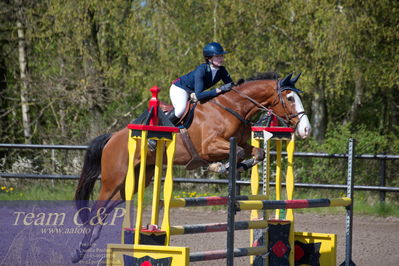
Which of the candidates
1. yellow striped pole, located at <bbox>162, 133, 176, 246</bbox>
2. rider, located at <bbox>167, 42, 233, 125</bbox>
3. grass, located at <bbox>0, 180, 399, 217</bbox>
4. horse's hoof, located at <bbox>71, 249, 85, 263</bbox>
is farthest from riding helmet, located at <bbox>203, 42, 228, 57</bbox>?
grass, located at <bbox>0, 180, 399, 217</bbox>

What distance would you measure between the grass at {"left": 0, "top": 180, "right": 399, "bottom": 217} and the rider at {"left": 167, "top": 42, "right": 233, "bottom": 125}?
4.36 metres

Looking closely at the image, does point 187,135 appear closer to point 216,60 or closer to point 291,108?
point 216,60

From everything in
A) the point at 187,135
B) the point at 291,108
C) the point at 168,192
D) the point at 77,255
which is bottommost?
the point at 77,255

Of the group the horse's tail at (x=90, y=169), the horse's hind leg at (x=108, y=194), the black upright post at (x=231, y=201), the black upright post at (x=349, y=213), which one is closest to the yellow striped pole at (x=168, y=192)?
the black upright post at (x=231, y=201)

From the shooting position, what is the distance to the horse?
5.85m

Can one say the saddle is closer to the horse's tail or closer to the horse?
the horse

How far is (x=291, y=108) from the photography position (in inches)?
232

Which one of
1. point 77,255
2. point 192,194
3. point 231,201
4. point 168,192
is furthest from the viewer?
point 192,194

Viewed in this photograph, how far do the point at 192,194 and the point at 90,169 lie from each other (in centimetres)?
397

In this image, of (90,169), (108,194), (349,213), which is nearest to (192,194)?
(90,169)

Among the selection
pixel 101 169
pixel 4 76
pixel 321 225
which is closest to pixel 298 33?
pixel 321 225

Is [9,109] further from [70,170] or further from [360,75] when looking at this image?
[360,75]

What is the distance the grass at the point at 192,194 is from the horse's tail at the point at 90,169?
360 centimetres

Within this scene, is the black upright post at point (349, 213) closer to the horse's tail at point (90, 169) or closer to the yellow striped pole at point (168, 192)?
the yellow striped pole at point (168, 192)
